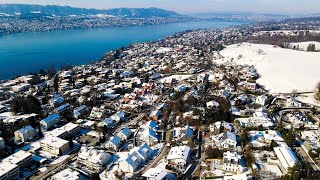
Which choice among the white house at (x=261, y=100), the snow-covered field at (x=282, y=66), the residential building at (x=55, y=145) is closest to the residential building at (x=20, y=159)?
the residential building at (x=55, y=145)

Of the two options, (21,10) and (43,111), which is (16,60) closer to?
(43,111)

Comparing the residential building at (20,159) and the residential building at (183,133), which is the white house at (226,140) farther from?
the residential building at (20,159)

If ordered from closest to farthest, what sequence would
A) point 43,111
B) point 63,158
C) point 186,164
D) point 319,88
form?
point 186,164, point 63,158, point 43,111, point 319,88

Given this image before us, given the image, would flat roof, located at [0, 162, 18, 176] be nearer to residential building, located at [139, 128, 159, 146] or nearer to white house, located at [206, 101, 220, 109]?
residential building, located at [139, 128, 159, 146]

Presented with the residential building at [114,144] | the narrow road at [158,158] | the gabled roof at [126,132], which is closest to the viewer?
the narrow road at [158,158]

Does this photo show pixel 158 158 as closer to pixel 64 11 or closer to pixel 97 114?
pixel 97 114

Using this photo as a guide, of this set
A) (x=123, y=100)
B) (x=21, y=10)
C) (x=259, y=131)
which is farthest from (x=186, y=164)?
(x=21, y=10)
